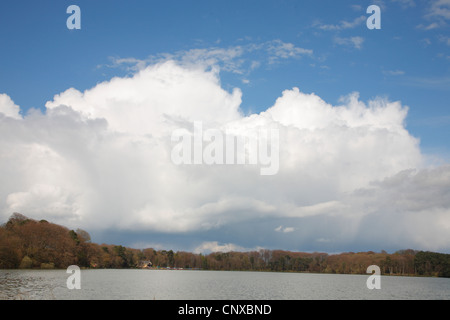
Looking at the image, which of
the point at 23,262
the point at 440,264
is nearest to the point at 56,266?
the point at 23,262

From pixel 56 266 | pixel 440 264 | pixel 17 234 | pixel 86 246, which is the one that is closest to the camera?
pixel 17 234

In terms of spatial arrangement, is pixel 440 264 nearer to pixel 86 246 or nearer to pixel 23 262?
pixel 86 246
